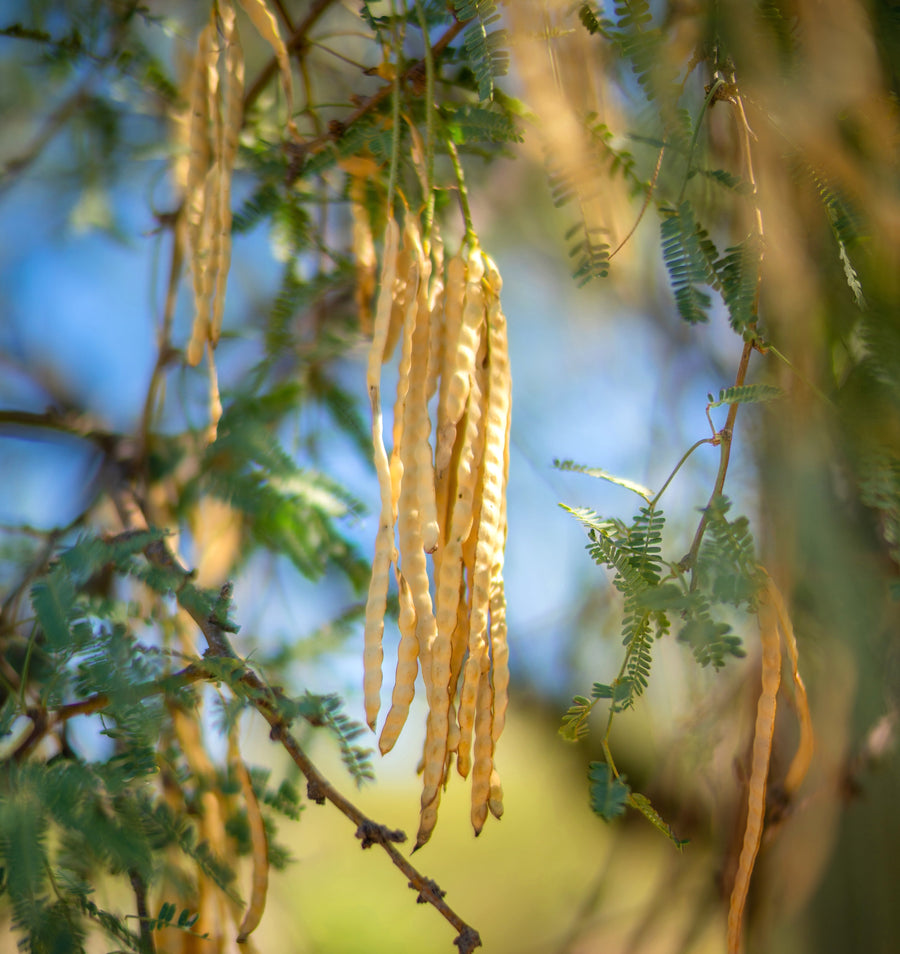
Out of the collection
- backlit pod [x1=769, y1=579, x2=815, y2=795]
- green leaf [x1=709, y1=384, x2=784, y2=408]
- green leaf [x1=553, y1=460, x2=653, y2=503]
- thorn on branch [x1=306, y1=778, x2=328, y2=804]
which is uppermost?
green leaf [x1=709, y1=384, x2=784, y2=408]

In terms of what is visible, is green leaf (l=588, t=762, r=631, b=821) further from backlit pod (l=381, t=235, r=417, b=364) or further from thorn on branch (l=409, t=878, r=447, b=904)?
backlit pod (l=381, t=235, r=417, b=364)

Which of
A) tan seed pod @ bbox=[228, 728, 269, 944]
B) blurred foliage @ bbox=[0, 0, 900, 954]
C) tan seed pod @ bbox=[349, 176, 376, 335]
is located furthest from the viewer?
tan seed pod @ bbox=[349, 176, 376, 335]

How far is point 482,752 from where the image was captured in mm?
434

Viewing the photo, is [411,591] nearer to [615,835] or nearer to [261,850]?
[261,850]

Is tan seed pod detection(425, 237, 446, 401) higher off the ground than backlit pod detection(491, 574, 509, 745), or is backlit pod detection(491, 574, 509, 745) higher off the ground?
tan seed pod detection(425, 237, 446, 401)

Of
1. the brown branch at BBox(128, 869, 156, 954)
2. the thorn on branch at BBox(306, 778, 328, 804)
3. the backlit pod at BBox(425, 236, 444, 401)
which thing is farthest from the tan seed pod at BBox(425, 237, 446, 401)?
the brown branch at BBox(128, 869, 156, 954)

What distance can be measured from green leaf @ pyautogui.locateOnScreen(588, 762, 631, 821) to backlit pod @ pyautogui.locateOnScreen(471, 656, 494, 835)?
55 mm

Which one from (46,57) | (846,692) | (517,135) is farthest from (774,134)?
(46,57)

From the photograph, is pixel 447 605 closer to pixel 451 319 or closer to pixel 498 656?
pixel 498 656

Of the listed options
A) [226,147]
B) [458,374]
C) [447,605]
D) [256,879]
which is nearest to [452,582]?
[447,605]

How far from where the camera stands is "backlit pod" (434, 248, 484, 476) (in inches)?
18.0

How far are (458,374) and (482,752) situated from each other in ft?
0.66

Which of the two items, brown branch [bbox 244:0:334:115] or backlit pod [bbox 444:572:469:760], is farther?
brown branch [bbox 244:0:334:115]

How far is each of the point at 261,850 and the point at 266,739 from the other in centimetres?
33
